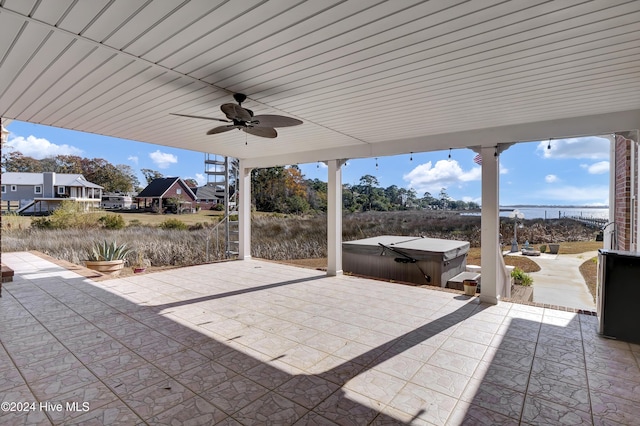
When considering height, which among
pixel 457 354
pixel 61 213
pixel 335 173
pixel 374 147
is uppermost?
pixel 374 147

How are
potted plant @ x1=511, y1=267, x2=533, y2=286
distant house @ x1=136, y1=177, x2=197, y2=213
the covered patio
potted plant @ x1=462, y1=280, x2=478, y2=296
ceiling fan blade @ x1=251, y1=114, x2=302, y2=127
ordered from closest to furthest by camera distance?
the covered patio < ceiling fan blade @ x1=251, y1=114, x2=302, y2=127 < potted plant @ x1=462, y1=280, x2=478, y2=296 < potted plant @ x1=511, y1=267, x2=533, y2=286 < distant house @ x1=136, y1=177, x2=197, y2=213

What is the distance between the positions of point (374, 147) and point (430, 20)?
12.8ft

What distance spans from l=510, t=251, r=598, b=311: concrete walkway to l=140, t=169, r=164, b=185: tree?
16.1 m

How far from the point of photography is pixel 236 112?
3.05 meters

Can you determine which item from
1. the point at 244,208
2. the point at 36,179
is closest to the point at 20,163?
the point at 36,179

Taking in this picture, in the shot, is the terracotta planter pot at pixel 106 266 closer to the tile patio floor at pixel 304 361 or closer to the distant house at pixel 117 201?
the tile patio floor at pixel 304 361

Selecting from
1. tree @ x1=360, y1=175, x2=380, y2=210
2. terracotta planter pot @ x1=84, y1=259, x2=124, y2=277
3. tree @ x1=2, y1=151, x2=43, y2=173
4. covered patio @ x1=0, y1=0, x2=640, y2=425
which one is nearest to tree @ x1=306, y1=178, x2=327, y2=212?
tree @ x1=360, y1=175, x2=380, y2=210

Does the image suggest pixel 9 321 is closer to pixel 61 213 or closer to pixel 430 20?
pixel 430 20

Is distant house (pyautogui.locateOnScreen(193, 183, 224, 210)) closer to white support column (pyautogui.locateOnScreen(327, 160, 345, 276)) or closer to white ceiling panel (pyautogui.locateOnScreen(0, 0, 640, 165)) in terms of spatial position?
white support column (pyautogui.locateOnScreen(327, 160, 345, 276))

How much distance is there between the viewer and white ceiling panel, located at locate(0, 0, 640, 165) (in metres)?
1.95

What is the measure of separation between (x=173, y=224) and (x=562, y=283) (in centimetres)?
1281

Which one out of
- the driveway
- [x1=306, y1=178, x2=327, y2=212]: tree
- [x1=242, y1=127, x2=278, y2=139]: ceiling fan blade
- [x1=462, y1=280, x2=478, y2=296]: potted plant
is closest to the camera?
[x1=242, y1=127, x2=278, y2=139]: ceiling fan blade

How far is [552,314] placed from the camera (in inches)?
162

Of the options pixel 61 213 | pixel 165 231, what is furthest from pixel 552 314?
pixel 61 213
